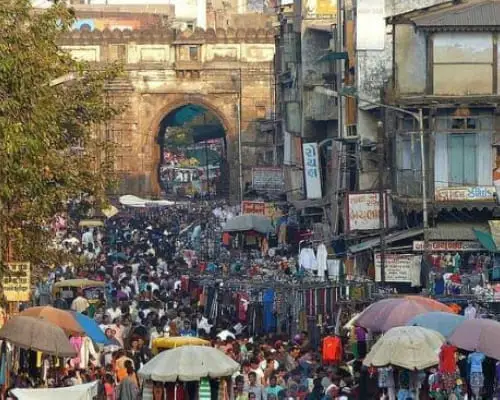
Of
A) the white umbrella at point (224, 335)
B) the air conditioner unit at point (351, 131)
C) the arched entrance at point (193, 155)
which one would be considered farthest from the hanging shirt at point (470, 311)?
the arched entrance at point (193, 155)

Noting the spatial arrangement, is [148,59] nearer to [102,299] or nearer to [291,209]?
[291,209]

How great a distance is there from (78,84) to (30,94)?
24.1 feet

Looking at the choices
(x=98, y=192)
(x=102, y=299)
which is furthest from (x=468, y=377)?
(x=102, y=299)

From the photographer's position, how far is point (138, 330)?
85.7 ft

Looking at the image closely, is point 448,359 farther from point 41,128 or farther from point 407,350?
point 41,128

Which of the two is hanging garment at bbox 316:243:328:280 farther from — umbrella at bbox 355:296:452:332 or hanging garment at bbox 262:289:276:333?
umbrella at bbox 355:296:452:332

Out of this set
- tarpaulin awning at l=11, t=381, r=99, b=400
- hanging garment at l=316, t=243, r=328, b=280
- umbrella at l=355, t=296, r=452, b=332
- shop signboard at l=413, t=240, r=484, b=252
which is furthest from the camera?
hanging garment at l=316, t=243, r=328, b=280

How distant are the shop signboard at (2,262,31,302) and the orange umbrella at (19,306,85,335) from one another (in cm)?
27

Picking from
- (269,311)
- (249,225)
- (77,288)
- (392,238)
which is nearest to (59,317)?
(269,311)

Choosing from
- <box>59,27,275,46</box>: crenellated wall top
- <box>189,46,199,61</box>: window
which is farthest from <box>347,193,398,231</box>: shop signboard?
<box>189,46,199,61</box>: window

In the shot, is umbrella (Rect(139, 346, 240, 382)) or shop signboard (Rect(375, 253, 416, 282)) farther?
shop signboard (Rect(375, 253, 416, 282))

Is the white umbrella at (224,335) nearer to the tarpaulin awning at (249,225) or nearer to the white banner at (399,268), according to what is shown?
the white banner at (399,268)

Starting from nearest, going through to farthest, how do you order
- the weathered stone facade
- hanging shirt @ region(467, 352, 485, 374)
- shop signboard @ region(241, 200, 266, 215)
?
hanging shirt @ region(467, 352, 485, 374)
shop signboard @ region(241, 200, 266, 215)
the weathered stone facade

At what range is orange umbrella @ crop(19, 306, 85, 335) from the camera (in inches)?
878
